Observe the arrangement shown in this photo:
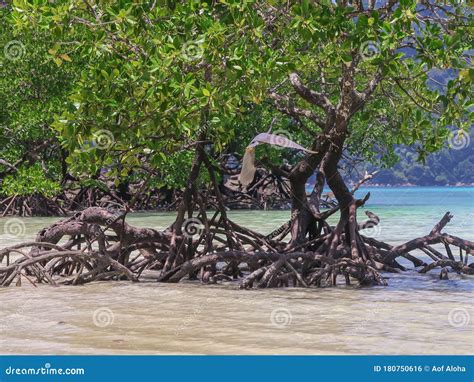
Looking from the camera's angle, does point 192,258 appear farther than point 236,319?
Yes

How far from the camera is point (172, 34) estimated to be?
25.3 feet

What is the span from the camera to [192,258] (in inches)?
390

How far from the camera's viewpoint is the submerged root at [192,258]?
9375 mm

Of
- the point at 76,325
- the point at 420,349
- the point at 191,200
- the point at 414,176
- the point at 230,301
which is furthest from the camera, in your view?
the point at 414,176

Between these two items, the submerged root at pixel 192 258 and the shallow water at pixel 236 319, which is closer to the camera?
the shallow water at pixel 236 319

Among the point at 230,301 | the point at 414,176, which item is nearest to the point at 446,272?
the point at 230,301

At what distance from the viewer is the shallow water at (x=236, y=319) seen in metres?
6.07

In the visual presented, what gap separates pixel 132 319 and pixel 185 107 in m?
1.83

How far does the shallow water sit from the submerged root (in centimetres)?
21

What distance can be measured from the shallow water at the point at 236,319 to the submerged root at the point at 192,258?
21cm

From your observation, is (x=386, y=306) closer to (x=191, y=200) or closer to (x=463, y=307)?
(x=463, y=307)

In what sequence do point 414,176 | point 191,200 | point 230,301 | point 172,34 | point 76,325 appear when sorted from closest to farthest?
point 76,325, point 172,34, point 230,301, point 191,200, point 414,176

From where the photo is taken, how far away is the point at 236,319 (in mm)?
7230

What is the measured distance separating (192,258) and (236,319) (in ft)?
8.99
